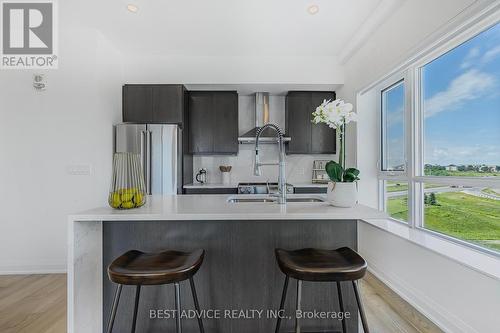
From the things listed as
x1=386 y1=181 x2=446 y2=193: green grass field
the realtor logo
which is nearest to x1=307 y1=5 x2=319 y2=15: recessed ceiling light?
x1=386 y1=181 x2=446 y2=193: green grass field

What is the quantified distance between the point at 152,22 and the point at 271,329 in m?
3.08

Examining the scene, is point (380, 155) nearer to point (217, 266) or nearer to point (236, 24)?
point (236, 24)

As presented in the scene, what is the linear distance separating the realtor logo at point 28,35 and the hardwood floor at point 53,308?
7.90 ft

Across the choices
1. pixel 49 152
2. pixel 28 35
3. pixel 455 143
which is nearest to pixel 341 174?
pixel 455 143

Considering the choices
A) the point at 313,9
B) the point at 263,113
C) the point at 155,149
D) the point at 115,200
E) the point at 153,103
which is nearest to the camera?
the point at 115,200

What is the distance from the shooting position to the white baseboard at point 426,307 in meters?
1.71

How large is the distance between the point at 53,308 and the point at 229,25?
3.16m

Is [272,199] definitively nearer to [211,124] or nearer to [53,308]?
[53,308]

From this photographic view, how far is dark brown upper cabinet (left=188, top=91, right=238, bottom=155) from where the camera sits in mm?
3863

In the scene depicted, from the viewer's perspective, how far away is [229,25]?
280 cm

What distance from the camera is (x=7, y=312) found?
210 cm

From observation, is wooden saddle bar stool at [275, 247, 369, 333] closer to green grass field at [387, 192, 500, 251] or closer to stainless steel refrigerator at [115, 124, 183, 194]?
green grass field at [387, 192, 500, 251]

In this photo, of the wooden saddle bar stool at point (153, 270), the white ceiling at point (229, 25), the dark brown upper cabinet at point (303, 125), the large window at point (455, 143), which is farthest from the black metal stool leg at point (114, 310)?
the dark brown upper cabinet at point (303, 125)

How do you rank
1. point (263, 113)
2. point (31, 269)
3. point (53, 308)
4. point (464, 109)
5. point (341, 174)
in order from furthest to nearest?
point (263, 113), point (31, 269), point (53, 308), point (464, 109), point (341, 174)
